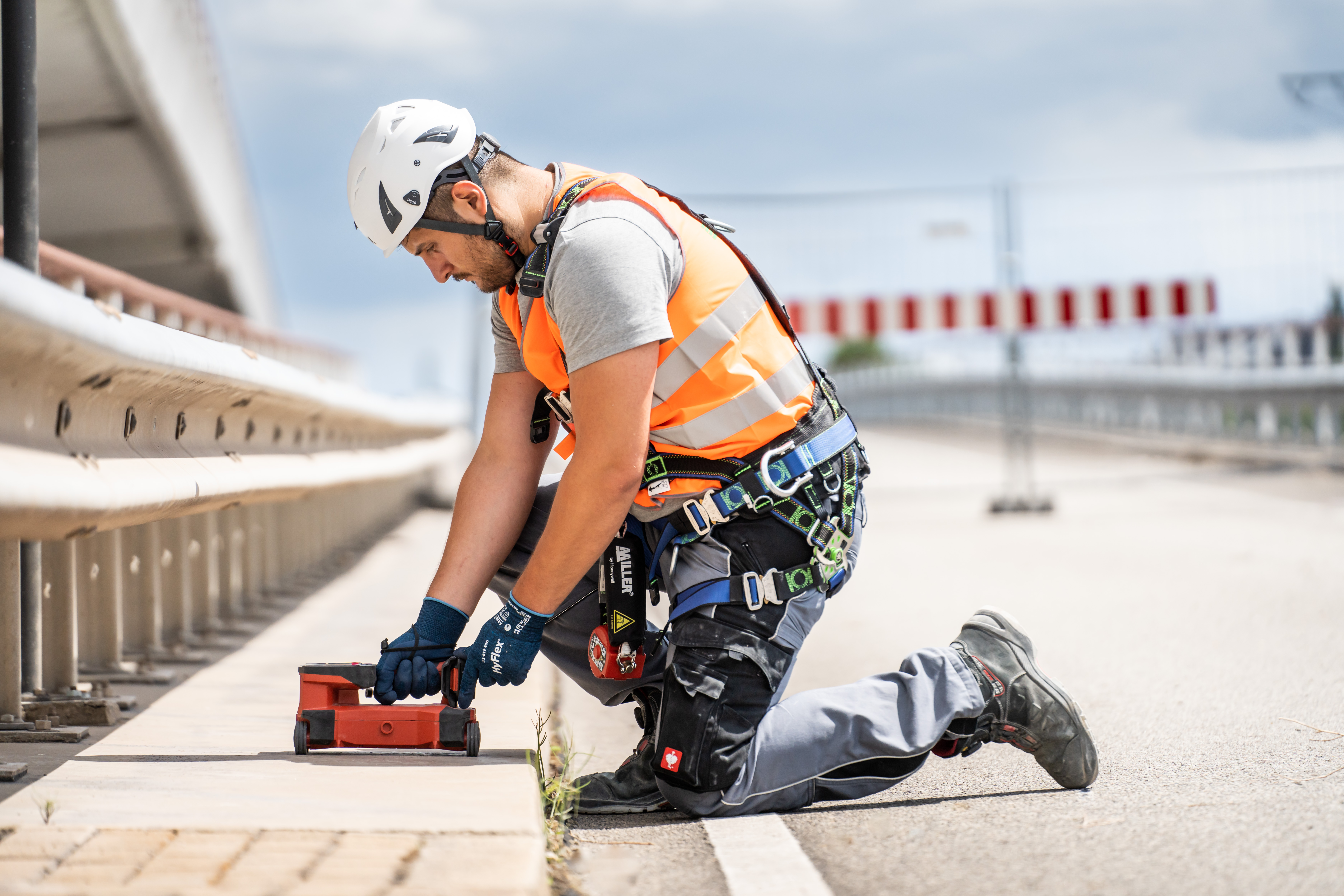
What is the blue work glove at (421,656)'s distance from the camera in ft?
10.8

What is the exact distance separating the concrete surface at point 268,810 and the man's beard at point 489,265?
1169mm

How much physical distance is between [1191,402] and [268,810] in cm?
1989

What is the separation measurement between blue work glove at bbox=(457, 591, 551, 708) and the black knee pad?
13.4 inches

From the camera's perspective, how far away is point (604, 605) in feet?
11.1

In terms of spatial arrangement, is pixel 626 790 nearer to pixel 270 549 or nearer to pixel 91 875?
pixel 91 875

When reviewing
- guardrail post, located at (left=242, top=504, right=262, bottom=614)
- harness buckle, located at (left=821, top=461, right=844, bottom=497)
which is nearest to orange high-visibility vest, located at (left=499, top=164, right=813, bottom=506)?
harness buckle, located at (left=821, top=461, right=844, bottom=497)

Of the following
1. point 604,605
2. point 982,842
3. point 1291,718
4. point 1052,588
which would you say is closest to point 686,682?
point 604,605

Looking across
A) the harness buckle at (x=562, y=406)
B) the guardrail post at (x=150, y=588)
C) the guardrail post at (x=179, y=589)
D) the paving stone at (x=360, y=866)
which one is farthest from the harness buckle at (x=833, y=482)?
the guardrail post at (x=179, y=589)

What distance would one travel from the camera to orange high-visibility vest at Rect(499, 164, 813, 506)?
10.6 feet

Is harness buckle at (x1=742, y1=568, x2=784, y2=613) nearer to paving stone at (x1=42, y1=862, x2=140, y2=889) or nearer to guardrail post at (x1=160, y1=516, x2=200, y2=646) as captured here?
paving stone at (x1=42, y1=862, x2=140, y2=889)

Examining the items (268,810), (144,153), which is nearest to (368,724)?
(268,810)

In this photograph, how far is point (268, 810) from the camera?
8.63 feet

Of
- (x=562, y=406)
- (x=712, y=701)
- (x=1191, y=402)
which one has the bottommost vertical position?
(x=712, y=701)

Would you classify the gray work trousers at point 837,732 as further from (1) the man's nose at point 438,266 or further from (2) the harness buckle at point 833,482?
(1) the man's nose at point 438,266
